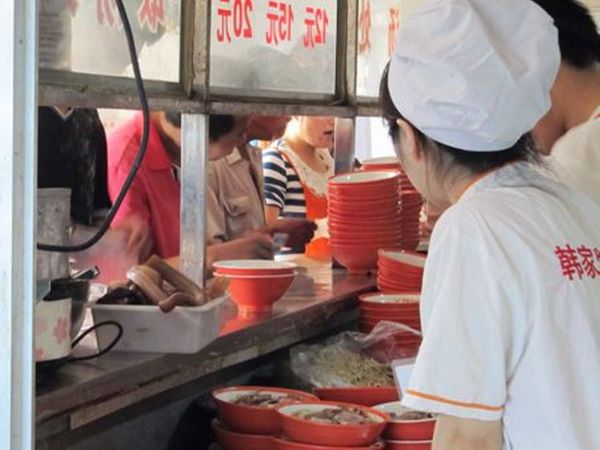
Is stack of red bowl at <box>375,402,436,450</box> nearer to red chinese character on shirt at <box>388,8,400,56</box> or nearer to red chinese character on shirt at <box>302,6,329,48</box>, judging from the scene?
red chinese character on shirt at <box>302,6,329,48</box>

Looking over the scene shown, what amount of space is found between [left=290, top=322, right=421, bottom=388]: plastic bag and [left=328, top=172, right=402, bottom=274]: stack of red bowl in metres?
0.45

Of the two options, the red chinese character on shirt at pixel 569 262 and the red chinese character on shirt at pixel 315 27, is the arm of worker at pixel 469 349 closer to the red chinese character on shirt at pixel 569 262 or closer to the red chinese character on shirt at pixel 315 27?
the red chinese character on shirt at pixel 569 262

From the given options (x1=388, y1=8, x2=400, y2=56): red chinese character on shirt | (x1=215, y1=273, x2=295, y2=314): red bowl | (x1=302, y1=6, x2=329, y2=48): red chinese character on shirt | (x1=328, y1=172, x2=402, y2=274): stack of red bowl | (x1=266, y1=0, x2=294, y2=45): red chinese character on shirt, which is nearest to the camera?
(x1=215, y1=273, x2=295, y2=314): red bowl

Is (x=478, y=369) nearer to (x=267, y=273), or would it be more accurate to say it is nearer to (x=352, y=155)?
(x=267, y=273)

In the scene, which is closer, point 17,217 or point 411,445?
point 17,217

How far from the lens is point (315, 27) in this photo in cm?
262

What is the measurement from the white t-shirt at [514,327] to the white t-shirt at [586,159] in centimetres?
76

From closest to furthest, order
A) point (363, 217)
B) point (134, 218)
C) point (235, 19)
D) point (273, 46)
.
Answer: point (235, 19), point (273, 46), point (363, 217), point (134, 218)

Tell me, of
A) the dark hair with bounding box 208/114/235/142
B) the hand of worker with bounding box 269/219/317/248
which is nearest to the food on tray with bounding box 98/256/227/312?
the dark hair with bounding box 208/114/235/142

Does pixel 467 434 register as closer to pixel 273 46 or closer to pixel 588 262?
pixel 588 262

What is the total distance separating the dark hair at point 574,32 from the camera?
6.79ft

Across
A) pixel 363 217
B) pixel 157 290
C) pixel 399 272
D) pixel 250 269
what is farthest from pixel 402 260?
pixel 157 290

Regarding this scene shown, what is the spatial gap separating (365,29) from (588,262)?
5.85 feet

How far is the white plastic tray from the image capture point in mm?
1722
